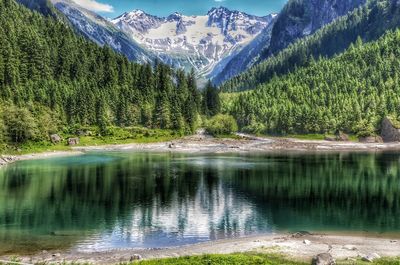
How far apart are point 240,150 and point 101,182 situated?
93.2 metres

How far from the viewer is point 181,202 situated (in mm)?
77625

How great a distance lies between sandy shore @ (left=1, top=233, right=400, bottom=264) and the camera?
145ft

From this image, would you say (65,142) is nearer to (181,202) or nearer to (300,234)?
(181,202)

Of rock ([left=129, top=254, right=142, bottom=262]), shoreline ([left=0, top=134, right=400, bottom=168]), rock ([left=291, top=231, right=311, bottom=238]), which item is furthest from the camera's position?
shoreline ([left=0, top=134, right=400, bottom=168])

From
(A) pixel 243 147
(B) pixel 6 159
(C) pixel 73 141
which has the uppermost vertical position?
(C) pixel 73 141

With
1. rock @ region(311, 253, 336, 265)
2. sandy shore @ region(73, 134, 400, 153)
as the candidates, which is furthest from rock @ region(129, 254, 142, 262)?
Answer: sandy shore @ region(73, 134, 400, 153)

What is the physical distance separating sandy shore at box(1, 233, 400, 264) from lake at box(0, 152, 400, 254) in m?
3.67

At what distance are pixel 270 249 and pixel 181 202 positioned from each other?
32.7 meters

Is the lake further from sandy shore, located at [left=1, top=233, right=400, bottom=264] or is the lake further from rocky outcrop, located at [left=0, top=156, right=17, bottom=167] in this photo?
rocky outcrop, located at [left=0, top=156, right=17, bottom=167]

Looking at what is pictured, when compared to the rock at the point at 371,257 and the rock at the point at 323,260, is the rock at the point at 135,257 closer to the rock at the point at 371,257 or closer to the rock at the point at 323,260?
the rock at the point at 323,260

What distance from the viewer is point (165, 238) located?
54969 mm

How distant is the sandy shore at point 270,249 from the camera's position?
4412 cm

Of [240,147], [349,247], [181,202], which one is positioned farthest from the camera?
[240,147]

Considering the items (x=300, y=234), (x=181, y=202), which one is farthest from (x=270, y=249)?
(x=181, y=202)
